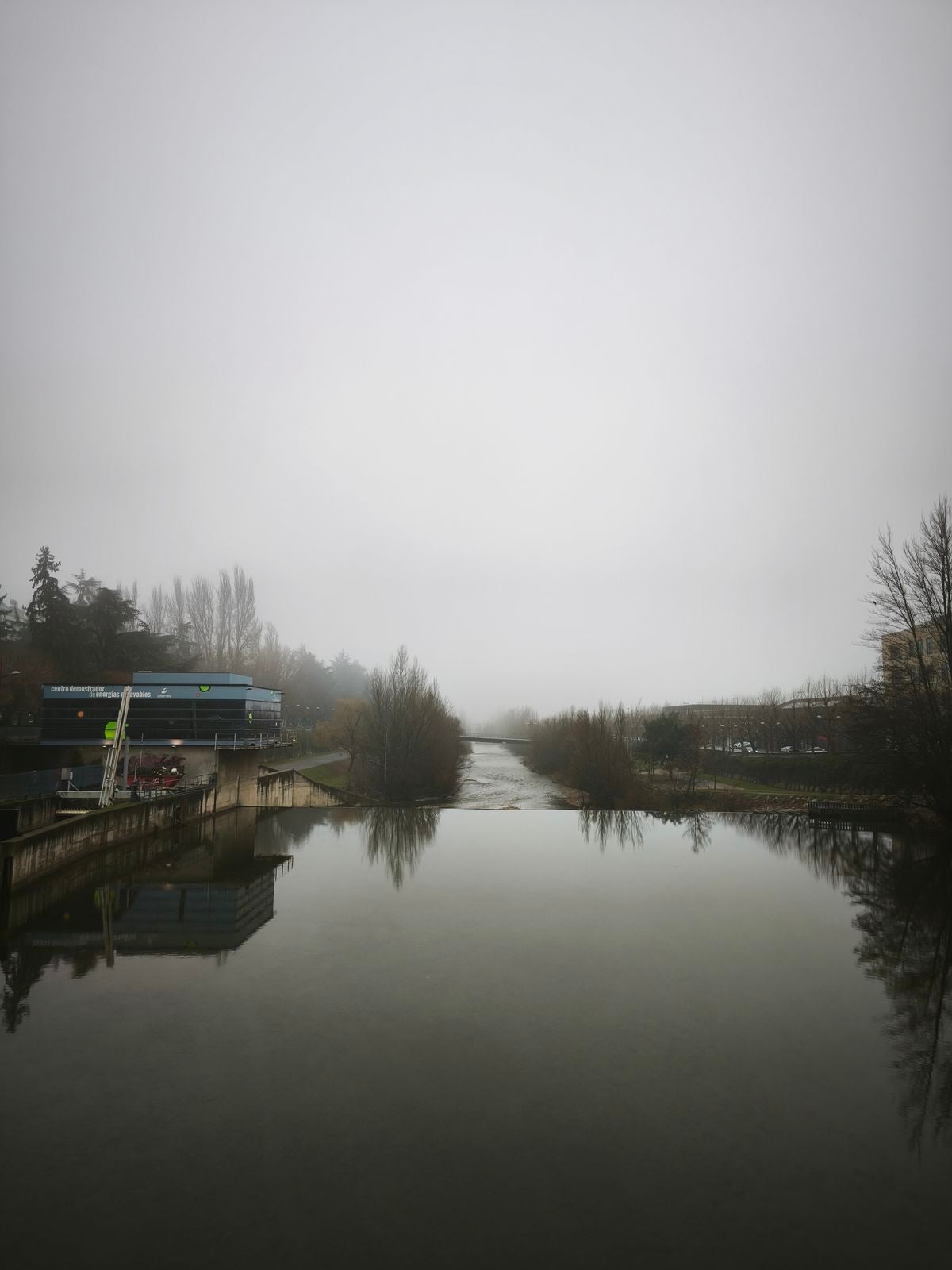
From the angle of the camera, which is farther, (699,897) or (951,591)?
(951,591)

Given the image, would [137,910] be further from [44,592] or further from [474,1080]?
[44,592]

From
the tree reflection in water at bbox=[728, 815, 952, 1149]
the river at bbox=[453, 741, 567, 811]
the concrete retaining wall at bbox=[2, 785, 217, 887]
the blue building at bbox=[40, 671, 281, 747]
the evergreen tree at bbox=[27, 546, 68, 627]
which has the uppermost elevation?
the evergreen tree at bbox=[27, 546, 68, 627]

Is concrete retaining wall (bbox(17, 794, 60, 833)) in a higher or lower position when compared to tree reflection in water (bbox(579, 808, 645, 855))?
higher

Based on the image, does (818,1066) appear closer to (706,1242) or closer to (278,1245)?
(706,1242)

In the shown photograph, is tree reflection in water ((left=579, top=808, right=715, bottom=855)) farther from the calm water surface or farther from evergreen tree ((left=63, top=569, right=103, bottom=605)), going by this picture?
evergreen tree ((left=63, top=569, right=103, bottom=605))

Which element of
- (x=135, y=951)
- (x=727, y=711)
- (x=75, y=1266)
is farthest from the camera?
(x=727, y=711)

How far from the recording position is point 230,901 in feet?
50.9

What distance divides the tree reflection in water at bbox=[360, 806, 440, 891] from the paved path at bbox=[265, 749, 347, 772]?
11.1 metres

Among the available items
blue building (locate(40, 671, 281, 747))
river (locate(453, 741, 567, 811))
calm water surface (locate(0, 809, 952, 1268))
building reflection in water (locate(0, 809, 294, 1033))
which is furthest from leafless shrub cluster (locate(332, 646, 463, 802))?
calm water surface (locate(0, 809, 952, 1268))

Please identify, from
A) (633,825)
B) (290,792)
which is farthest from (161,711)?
(633,825)

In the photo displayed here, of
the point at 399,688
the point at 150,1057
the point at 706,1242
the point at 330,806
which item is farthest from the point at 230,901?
the point at 399,688

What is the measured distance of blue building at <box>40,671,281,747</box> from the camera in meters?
29.2

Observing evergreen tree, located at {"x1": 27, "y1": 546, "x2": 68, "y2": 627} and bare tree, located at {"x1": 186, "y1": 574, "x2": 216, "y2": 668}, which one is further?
bare tree, located at {"x1": 186, "y1": 574, "x2": 216, "y2": 668}

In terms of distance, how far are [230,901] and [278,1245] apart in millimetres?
11435
